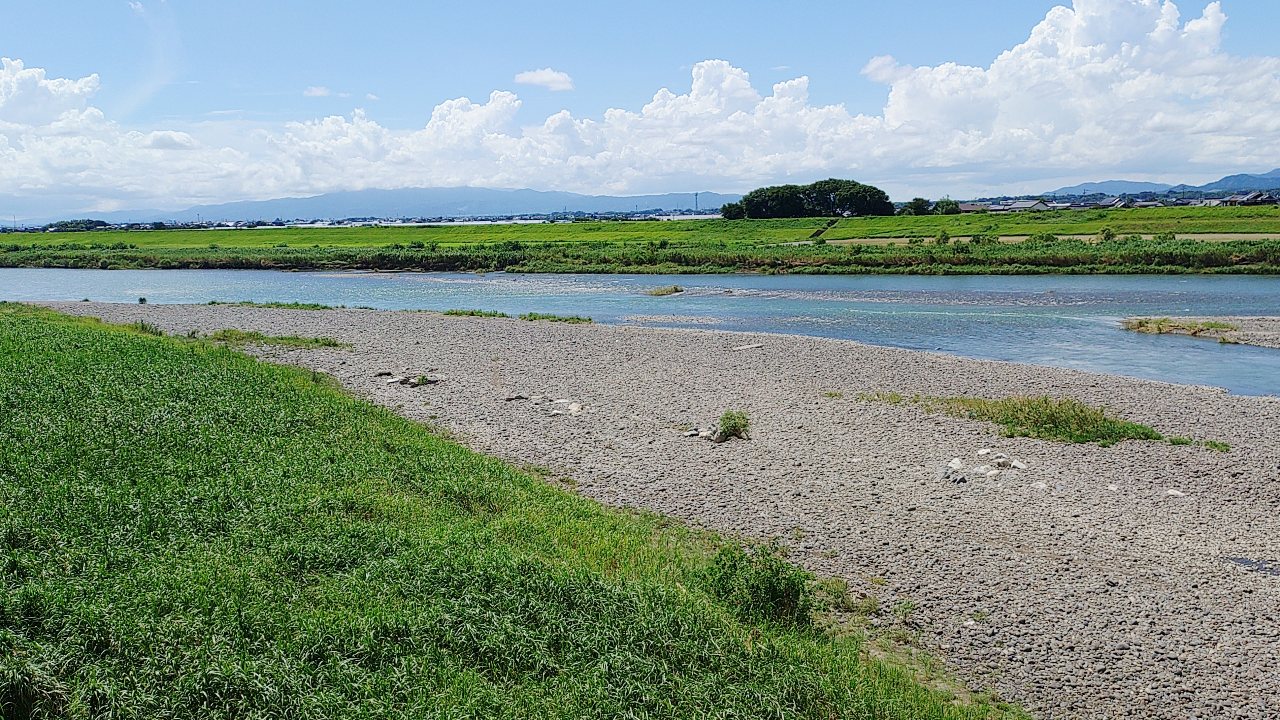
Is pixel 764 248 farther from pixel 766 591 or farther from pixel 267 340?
pixel 766 591

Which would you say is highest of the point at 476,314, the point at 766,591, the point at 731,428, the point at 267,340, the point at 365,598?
the point at 267,340

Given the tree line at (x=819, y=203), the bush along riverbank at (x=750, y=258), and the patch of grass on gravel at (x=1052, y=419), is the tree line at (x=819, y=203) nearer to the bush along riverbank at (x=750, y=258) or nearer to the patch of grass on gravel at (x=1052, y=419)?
the bush along riverbank at (x=750, y=258)

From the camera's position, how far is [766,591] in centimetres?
1009

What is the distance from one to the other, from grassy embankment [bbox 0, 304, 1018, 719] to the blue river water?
21.0 metres

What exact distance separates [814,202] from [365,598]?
12691 centimetres

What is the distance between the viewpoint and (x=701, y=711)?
25.0 ft

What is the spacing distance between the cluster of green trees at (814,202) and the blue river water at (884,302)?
5772cm

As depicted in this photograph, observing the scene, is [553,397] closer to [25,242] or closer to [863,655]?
[863,655]

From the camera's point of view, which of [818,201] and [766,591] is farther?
[818,201]

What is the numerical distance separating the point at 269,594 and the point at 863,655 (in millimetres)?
6140

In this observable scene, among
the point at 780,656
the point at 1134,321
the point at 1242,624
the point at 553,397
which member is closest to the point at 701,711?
the point at 780,656

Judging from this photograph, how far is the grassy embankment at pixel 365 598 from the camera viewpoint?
765cm

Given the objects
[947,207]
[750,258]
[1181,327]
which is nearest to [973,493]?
[1181,327]

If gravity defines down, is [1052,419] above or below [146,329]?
below
